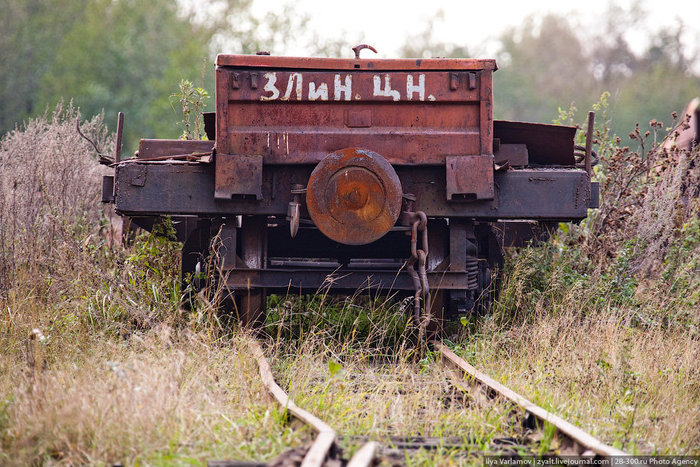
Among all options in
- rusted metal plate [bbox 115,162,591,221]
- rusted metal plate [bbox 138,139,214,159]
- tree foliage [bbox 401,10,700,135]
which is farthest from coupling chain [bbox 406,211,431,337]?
tree foliage [bbox 401,10,700,135]

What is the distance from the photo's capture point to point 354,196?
18.4 feet

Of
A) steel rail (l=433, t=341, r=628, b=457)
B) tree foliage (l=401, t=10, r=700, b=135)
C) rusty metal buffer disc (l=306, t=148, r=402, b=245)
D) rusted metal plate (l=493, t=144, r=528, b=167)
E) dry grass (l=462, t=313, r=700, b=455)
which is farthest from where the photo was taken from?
tree foliage (l=401, t=10, r=700, b=135)

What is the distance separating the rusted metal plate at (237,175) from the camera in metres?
5.72

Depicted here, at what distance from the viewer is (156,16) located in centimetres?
3197

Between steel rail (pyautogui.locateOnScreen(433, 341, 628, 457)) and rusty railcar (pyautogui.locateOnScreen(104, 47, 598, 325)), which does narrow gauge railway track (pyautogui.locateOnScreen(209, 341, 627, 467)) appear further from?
rusty railcar (pyautogui.locateOnScreen(104, 47, 598, 325))

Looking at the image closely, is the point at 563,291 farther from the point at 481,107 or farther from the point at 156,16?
the point at 156,16

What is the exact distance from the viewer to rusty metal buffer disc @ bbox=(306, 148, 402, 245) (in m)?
5.56

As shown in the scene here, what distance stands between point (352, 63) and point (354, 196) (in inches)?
40.1

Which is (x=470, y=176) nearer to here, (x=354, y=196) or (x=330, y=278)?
(x=354, y=196)

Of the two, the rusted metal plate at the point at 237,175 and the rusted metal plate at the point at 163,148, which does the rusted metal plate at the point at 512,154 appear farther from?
the rusted metal plate at the point at 163,148

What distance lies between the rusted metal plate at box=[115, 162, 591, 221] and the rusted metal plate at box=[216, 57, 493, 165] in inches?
10.0

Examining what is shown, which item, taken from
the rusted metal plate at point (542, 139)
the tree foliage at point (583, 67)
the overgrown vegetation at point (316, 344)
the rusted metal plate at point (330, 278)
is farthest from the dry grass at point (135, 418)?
the tree foliage at point (583, 67)

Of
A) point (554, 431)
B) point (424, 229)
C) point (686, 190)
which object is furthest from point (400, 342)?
point (686, 190)

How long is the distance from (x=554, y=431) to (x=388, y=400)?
3.13 feet
